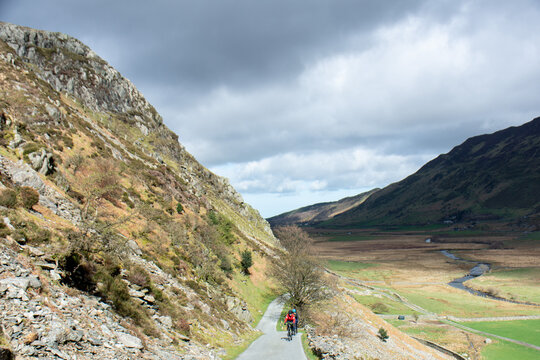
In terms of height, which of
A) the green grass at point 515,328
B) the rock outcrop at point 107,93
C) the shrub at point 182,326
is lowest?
the green grass at point 515,328

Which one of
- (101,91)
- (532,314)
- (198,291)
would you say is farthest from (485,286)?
(101,91)

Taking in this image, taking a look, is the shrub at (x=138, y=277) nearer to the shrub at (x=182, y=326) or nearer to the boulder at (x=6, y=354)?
the shrub at (x=182, y=326)

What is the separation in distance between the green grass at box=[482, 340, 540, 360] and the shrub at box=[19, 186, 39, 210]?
7848 cm

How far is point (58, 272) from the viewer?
15133mm

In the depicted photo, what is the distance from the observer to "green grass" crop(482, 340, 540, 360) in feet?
192

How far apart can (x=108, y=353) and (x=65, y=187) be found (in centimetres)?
2529

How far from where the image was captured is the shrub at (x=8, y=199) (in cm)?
1831

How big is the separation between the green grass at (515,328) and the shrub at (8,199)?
97.2 m

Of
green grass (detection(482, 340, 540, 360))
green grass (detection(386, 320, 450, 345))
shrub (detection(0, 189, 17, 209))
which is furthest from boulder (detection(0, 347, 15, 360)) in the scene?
green grass (detection(386, 320, 450, 345))

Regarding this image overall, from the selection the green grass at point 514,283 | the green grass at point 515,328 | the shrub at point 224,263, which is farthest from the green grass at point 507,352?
the shrub at point 224,263

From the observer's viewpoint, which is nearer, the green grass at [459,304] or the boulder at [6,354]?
the boulder at [6,354]

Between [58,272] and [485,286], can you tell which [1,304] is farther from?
[485,286]

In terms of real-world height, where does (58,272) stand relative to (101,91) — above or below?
below

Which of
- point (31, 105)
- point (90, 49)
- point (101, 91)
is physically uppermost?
point (90, 49)
